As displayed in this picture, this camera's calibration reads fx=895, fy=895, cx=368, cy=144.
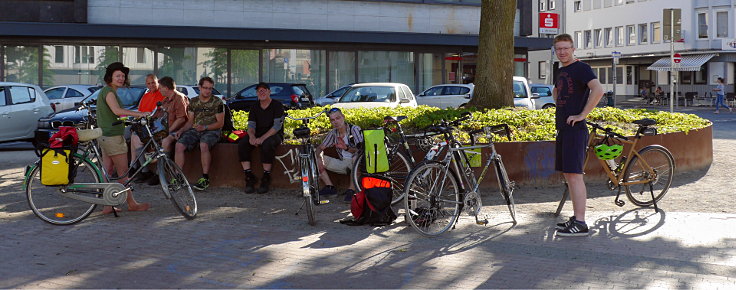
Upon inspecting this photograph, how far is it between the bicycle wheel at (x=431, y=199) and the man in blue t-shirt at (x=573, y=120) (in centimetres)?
100

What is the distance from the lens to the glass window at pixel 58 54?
3128cm

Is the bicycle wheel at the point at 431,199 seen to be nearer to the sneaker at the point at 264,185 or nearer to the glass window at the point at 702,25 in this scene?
the sneaker at the point at 264,185

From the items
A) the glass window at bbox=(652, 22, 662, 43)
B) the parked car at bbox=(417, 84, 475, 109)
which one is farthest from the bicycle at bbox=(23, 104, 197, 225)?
the glass window at bbox=(652, 22, 662, 43)

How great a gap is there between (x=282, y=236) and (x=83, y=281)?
214 centimetres

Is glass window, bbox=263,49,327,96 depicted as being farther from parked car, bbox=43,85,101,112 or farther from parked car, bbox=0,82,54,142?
parked car, bbox=0,82,54,142

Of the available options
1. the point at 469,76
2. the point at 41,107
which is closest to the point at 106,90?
the point at 41,107

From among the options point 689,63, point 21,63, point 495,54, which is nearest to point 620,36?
point 689,63

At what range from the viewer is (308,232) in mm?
8242

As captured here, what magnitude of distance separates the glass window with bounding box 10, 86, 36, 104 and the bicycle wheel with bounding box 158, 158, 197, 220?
9.92 metres

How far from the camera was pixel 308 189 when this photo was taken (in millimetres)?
8500

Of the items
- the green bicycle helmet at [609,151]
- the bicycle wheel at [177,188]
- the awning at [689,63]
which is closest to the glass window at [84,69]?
the bicycle wheel at [177,188]

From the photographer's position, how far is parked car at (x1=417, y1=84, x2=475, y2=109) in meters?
27.5

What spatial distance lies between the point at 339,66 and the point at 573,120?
26940 mm

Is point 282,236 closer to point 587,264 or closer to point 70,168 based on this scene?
point 70,168
